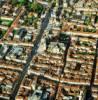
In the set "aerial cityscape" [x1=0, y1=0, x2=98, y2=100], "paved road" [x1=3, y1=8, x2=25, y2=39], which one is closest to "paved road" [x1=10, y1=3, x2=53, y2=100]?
"aerial cityscape" [x1=0, y1=0, x2=98, y2=100]

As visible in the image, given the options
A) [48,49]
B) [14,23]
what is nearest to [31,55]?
[48,49]

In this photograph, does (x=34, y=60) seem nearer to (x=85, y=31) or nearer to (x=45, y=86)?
(x=45, y=86)

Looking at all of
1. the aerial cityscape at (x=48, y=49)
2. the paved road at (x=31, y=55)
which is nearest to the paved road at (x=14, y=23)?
the aerial cityscape at (x=48, y=49)

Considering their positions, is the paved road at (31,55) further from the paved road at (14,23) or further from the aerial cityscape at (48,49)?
the paved road at (14,23)

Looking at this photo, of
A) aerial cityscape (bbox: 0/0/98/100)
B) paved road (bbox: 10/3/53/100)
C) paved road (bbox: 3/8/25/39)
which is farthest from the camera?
paved road (bbox: 3/8/25/39)

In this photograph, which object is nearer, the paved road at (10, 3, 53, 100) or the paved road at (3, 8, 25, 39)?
the paved road at (10, 3, 53, 100)

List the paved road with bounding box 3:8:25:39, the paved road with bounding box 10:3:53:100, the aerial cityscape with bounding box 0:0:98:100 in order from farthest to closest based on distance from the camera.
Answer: the paved road with bounding box 3:8:25:39 < the paved road with bounding box 10:3:53:100 < the aerial cityscape with bounding box 0:0:98:100

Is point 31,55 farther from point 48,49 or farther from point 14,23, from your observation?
point 14,23

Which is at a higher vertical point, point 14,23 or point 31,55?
point 14,23

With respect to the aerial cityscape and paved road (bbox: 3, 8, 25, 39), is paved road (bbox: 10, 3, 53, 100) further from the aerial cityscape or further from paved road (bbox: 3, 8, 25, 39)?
paved road (bbox: 3, 8, 25, 39)
